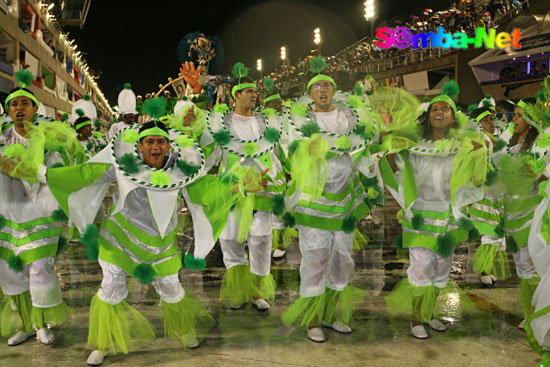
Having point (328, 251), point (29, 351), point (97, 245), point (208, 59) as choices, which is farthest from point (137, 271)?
point (208, 59)

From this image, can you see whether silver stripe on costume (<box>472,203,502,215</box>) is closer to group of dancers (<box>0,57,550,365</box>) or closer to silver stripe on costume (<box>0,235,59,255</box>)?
group of dancers (<box>0,57,550,365</box>)

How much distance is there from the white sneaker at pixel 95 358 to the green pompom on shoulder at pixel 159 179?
127cm

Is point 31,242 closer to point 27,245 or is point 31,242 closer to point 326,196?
point 27,245

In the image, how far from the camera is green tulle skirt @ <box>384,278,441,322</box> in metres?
4.32

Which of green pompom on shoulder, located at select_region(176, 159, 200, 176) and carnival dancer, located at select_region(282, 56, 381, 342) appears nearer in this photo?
green pompom on shoulder, located at select_region(176, 159, 200, 176)

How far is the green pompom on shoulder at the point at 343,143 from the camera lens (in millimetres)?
4352

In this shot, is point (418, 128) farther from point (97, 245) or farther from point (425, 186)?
point (97, 245)

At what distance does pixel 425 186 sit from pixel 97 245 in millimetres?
2558

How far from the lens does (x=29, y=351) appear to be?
4098mm

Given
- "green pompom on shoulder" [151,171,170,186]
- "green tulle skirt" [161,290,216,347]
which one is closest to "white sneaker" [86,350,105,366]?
"green tulle skirt" [161,290,216,347]

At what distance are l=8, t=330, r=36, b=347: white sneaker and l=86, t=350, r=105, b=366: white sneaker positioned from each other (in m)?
0.81

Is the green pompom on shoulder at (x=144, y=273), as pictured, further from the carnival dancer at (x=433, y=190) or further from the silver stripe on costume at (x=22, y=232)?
the carnival dancer at (x=433, y=190)

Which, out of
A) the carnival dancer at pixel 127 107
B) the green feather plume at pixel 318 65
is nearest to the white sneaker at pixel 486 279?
the green feather plume at pixel 318 65

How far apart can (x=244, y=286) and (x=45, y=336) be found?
183cm
